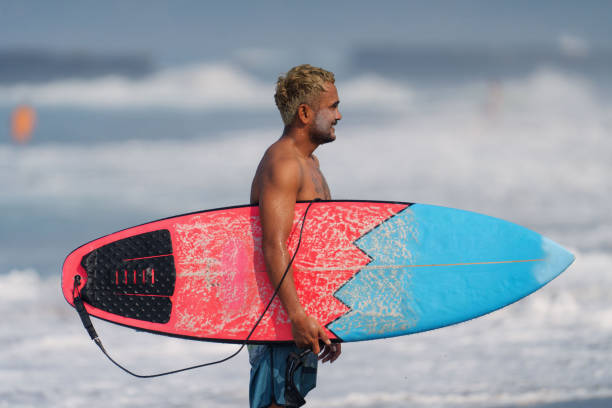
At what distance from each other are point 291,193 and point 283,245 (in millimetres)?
254

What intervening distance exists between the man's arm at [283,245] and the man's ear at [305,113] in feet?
1.07

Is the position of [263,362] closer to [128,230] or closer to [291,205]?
[291,205]

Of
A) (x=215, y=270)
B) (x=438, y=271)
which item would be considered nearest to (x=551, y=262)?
(x=438, y=271)

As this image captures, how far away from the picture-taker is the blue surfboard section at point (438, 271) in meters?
3.44

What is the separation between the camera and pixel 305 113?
3381mm

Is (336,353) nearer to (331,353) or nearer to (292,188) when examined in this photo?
(331,353)

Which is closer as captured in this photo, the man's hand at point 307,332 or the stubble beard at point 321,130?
the man's hand at point 307,332

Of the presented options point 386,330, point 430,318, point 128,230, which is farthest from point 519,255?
point 128,230

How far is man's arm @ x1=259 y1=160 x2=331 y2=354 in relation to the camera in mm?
3113


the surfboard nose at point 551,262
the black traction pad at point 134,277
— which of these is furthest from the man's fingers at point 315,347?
the surfboard nose at point 551,262

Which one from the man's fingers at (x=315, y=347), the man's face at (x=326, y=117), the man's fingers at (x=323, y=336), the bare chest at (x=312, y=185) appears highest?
the man's face at (x=326, y=117)

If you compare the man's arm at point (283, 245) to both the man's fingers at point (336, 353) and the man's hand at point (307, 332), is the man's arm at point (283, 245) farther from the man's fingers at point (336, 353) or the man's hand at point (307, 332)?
the man's fingers at point (336, 353)

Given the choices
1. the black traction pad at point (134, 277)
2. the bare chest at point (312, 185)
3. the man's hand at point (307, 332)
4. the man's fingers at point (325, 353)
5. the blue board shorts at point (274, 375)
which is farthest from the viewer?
the black traction pad at point (134, 277)

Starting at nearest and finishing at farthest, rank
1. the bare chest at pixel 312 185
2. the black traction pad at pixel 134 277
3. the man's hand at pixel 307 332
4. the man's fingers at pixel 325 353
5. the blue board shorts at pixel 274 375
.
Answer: the man's hand at pixel 307 332
the blue board shorts at pixel 274 375
the bare chest at pixel 312 185
the man's fingers at pixel 325 353
the black traction pad at pixel 134 277
